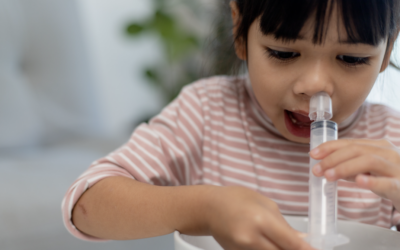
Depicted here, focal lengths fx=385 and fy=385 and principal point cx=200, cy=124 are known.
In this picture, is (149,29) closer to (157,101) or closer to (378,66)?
(157,101)

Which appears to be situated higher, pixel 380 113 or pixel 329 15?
pixel 329 15

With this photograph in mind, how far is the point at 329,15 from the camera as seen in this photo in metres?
0.48

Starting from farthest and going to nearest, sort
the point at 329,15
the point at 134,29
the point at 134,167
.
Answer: the point at 134,29 → the point at 134,167 → the point at 329,15

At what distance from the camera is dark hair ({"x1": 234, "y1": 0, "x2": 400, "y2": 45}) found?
0.48 metres

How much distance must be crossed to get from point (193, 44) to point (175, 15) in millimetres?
138

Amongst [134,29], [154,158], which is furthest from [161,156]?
[134,29]

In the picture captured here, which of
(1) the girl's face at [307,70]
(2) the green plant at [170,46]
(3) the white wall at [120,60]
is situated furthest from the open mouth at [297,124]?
(3) the white wall at [120,60]

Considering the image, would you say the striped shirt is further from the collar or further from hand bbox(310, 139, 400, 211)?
hand bbox(310, 139, 400, 211)

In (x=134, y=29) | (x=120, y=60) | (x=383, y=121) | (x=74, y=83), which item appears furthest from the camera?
(x=120, y=60)

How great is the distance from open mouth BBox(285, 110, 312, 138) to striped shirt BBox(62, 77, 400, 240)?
0.33ft

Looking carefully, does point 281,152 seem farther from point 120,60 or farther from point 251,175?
point 120,60

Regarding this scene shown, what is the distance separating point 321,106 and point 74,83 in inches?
34.6

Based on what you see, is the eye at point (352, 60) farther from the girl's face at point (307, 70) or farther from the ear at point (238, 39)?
the ear at point (238, 39)

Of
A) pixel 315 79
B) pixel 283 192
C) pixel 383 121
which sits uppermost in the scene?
pixel 315 79
